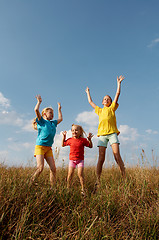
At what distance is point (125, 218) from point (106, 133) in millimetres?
2109

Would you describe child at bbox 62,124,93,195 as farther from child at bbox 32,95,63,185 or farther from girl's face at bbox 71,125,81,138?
child at bbox 32,95,63,185

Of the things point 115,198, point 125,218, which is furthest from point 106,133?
point 125,218

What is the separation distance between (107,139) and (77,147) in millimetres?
795

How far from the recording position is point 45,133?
4414mm

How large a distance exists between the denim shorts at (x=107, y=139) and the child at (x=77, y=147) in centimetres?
28

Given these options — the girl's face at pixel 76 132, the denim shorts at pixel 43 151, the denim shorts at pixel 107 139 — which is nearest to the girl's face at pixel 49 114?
the girl's face at pixel 76 132

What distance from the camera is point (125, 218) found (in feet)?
9.42

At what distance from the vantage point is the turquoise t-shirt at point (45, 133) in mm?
4391

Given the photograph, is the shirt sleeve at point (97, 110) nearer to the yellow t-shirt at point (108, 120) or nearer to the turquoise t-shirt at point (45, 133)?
the yellow t-shirt at point (108, 120)

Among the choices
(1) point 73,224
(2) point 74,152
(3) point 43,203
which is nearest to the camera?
(1) point 73,224

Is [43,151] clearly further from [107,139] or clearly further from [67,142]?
[107,139]

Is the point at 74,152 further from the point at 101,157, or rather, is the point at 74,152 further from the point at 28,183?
the point at 28,183

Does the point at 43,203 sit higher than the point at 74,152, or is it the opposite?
the point at 74,152

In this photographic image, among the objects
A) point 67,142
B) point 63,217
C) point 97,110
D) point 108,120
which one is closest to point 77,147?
point 67,142
